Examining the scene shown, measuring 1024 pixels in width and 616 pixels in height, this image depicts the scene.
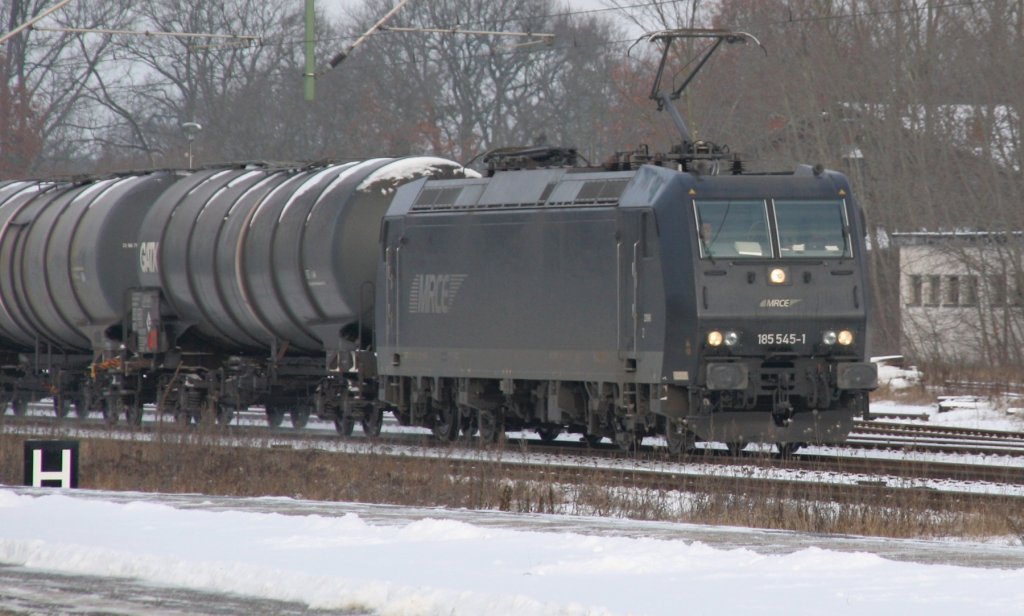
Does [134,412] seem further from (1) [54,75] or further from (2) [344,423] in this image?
(1) [54,75]

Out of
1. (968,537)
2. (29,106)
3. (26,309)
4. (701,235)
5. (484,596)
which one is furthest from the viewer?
(29,106)

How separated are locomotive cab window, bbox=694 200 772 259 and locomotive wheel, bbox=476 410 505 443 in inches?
162

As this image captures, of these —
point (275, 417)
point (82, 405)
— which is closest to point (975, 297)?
point (275, 417)

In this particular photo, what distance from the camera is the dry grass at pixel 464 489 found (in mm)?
13281

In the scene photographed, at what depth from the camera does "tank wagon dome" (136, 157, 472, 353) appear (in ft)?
72.9

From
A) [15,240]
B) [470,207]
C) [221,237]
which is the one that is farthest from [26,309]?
[470,207]

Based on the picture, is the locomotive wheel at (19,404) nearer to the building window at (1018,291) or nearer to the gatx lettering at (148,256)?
the gatx lettering at (148,256)

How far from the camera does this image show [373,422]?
23.6 m

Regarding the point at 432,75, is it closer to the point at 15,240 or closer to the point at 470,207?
the point at 15,240

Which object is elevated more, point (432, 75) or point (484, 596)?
point (432, 75)

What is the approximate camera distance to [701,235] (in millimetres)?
18406

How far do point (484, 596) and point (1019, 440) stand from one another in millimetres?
14771

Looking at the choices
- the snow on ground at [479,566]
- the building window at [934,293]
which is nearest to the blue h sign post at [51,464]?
the snow on ground at [479,566]

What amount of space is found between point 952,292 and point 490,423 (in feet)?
79.2
